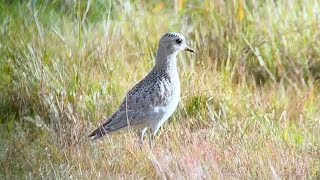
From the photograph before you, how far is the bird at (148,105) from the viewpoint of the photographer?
7495 mm

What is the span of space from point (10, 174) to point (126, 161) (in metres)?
0.77

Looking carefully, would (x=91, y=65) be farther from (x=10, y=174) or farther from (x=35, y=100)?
(x=10, y=174)

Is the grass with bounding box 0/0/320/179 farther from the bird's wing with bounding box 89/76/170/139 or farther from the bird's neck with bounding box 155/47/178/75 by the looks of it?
the bird's neck with bounding box 155/47/178/75

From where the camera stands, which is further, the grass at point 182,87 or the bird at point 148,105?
the bird at point 148,105

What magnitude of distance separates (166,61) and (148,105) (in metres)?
0.46

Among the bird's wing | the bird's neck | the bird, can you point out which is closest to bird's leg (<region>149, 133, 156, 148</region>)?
the bird

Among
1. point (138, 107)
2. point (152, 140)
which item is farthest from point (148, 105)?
point (152, 140)

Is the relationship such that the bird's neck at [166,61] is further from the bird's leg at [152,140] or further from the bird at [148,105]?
the bird's leg at [152,140]

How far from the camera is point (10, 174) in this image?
7.00 m

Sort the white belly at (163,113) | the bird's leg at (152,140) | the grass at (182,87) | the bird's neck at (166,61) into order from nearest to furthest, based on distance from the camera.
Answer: the grass at (182,87), the bird's leg at (152,140), the white belly at (163,113), the bird's neck at (166,61)

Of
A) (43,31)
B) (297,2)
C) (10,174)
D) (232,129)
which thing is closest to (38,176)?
(10,174)

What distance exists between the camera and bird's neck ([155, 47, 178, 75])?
7895 mm

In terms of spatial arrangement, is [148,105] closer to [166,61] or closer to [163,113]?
[163,113]

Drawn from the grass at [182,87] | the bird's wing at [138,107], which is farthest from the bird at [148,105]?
the grass at [182,87]
